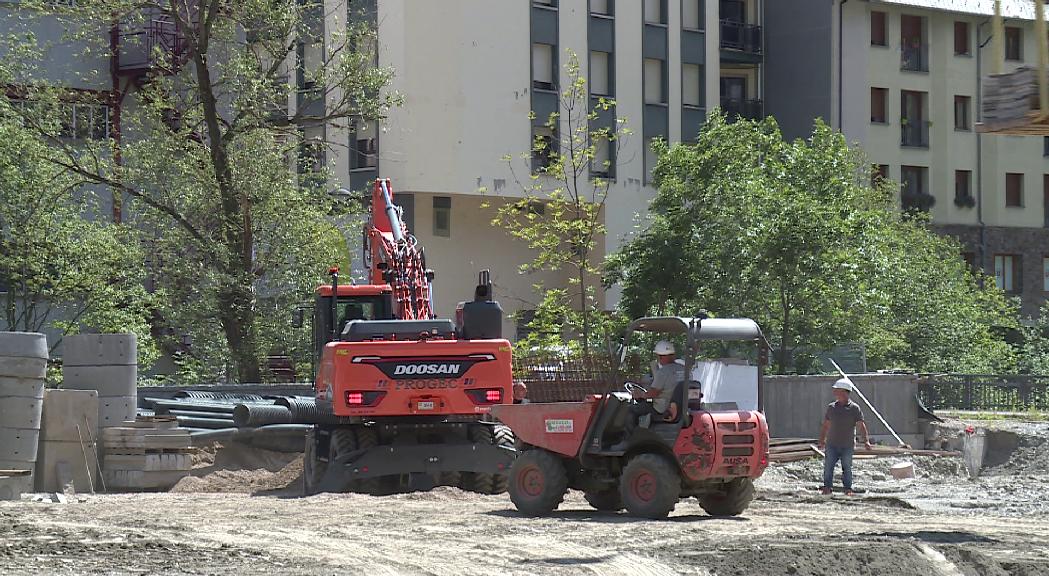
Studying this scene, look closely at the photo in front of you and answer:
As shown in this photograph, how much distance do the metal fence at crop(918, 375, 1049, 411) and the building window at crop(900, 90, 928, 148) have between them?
81.8ft

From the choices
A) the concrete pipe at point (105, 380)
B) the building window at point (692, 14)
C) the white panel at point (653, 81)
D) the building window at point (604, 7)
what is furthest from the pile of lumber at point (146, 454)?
the building window at point (692, 14)

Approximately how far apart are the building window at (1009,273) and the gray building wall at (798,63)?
414 inches

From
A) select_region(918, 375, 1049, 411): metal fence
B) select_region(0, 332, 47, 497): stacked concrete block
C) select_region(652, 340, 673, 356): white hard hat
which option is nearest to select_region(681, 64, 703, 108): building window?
select_region(918, 375, 1049, 411): metal fence

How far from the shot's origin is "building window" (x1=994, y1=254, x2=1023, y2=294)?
Answer: 61781mm

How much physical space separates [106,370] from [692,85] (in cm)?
3513

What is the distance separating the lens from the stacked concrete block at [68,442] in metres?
20.7

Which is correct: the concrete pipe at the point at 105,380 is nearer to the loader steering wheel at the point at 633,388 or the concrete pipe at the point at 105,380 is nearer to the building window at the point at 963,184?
the loader steering wheel at the point at 633,388

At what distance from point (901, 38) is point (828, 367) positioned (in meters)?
26.4

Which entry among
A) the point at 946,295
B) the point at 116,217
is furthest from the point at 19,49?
the point at 946,295

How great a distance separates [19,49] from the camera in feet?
109

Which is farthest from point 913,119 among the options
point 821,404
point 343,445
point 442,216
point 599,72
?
point 343,445

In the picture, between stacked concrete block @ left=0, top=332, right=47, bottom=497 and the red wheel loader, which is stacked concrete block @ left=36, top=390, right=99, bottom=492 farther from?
the red wheel loader

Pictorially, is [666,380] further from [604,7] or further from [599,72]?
[604,7]

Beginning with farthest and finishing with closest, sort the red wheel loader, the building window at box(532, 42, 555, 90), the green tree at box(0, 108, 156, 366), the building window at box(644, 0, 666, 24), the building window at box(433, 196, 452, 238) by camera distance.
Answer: the building window at box(644, 0, 666, 24) → the building window at box(532, 42, 555, 90) → the building window at box(433, 196, 452, 238) → the green tree at box(0, 108, 156, 366) → the red wheel loader
